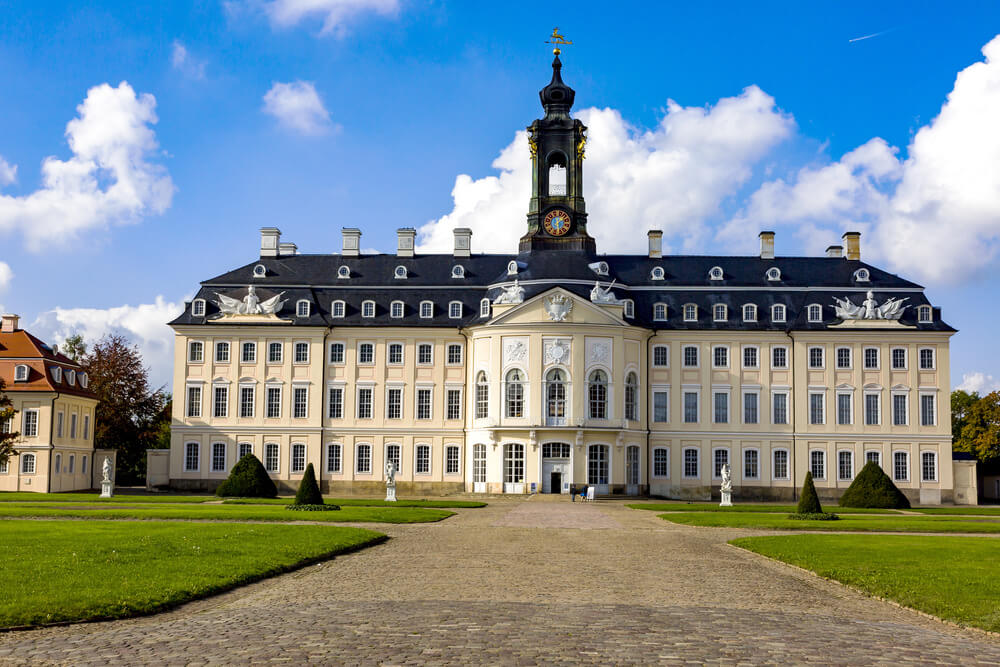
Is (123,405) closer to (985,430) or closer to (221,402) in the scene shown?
(221,402)

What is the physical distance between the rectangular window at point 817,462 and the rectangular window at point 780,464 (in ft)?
4.78

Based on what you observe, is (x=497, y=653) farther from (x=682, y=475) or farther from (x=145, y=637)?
(x=682, y=475)

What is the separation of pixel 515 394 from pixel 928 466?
81.8 ft

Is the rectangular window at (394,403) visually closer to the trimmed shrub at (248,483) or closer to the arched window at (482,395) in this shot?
the arched window at (482,395)

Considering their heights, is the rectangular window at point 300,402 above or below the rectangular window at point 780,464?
above

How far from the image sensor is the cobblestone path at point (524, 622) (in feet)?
38.4

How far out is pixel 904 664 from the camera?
11.6 meters

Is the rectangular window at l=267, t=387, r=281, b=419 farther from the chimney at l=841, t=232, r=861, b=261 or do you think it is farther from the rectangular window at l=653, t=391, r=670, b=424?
the chimney at l=841, t=232, r=861, b=261

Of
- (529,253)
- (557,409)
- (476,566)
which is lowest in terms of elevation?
(476,566)

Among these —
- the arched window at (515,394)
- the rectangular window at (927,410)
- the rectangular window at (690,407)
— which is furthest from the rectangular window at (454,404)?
the rectangular window at (927,410)

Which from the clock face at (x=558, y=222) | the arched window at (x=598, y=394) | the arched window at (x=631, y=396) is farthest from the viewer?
the clock face at (x=558, y=222)

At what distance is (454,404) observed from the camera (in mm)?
64438

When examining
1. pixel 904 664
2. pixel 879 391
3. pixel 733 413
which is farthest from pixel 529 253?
pixel 904 664

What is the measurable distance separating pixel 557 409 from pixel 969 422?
3437 cm
